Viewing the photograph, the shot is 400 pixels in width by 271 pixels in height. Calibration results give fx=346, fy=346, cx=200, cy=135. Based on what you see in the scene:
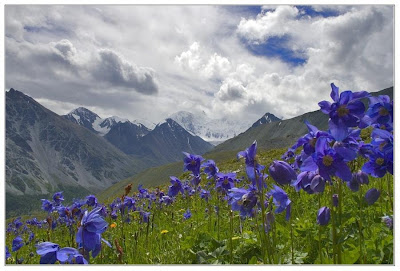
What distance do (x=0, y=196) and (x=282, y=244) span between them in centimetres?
373

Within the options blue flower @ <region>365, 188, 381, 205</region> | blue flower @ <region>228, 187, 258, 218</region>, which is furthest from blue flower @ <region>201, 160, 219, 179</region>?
blue flower @ <region>365, 188, 381, 205</region>

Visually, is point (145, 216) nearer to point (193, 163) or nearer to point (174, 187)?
point (174, 187)

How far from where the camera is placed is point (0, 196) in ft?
15.1

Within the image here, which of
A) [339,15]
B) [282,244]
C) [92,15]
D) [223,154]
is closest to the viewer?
[282,244]

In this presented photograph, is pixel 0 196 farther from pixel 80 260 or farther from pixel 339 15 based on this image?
pixel 339 15

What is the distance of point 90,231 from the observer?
102 inches

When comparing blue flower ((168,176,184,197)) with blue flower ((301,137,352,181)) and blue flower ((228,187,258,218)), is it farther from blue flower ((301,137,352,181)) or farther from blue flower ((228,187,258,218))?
blue flower ((301,137,352,181))

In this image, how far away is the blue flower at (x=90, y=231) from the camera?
2570 millimetres

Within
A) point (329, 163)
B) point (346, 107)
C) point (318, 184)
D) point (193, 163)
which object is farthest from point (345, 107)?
point (193, 163)

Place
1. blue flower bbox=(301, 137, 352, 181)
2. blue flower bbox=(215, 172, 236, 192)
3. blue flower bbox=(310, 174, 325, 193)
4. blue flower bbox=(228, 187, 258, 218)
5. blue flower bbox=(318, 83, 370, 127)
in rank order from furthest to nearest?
blue flower bbox=(215, 172, 236, 192)
blue flower bbox=(228, 187, 258, 218)
blue flower bbox=(318, 83, 370, 127)
blue flower bbox=(310, 174, 325, 193)
blue flower bbox=(301, 137, 352, 181)

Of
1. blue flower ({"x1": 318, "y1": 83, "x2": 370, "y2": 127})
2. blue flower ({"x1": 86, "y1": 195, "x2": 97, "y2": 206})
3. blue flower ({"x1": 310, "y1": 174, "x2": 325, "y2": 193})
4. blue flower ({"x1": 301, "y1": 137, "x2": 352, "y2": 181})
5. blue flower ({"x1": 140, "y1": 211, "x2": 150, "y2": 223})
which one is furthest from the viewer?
blue flower ({"x1": 140, "y1": 211, "x2": 150, "y2": 223})

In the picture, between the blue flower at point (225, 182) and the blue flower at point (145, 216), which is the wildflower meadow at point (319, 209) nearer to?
the blue flower at point (225, 182)

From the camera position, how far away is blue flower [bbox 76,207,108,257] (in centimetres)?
257
